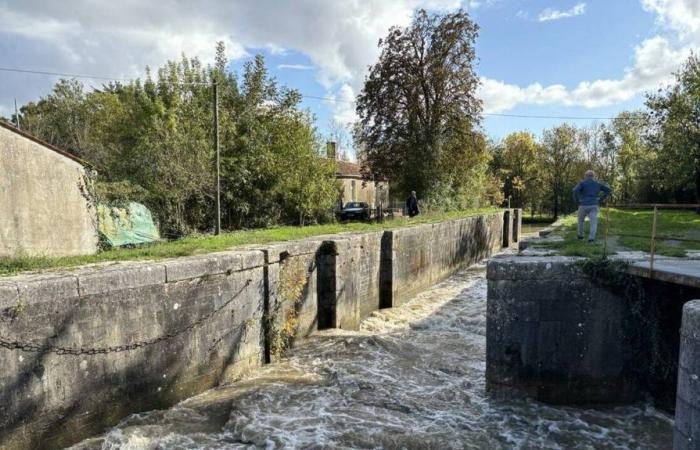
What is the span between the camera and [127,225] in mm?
12766

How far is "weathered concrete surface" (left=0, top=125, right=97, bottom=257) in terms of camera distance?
8.95 m

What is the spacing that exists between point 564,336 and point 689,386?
8.30ft

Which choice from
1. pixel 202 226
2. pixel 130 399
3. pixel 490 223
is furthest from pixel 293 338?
pixel 490 223

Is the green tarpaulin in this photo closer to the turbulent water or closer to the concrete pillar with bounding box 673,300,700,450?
the turbulent water

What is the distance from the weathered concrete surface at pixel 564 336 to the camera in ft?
22.2

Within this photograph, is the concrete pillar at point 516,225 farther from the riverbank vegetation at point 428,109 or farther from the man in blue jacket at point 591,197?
the man in blue jacket at point 591,197

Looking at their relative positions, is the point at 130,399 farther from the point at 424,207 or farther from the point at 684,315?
the point at 424,207

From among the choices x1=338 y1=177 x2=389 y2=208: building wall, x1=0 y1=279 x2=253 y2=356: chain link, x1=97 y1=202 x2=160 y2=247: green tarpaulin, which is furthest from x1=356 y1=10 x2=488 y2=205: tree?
x1=0 y1=279 x2=253 y2=356: chain link

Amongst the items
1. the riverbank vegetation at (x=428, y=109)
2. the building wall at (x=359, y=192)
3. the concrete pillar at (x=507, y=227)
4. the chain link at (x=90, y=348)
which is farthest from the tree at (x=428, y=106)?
the chain link at (x=90, y=348)

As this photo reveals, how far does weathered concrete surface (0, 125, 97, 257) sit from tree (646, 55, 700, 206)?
2337cm

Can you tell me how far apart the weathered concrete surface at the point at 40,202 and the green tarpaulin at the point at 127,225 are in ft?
2.37

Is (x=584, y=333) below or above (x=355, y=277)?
above

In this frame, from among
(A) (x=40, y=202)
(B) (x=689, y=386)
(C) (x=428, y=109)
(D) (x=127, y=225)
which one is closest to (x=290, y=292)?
(A) (x=40, y=202)

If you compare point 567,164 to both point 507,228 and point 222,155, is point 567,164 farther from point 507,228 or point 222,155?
point 222,155
